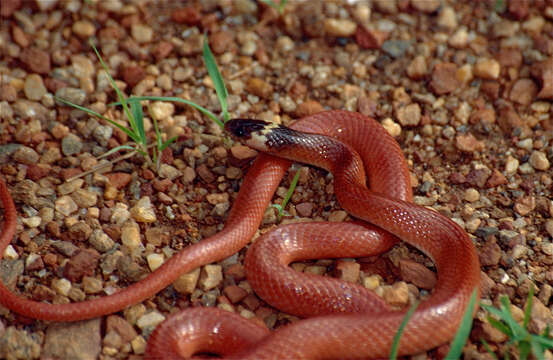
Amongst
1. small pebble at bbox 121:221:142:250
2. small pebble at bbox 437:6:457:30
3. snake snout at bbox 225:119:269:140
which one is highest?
small pebble at bbox 437:6:457:30

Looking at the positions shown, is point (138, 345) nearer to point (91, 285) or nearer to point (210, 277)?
point (91, 285)

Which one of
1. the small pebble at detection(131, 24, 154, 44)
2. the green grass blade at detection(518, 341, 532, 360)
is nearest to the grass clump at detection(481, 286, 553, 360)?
the green grass blade at detection(518, 341, 532, 360)

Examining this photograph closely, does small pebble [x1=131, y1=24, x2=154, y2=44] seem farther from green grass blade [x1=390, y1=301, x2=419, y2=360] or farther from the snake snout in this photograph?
green grass blade [x1=390, y1=301, x2=419, y2=360]

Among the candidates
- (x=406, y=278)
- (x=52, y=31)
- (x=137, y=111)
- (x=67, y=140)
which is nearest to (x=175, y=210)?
(x=137, y=111)

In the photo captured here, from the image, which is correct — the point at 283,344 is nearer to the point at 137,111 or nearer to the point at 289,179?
the point at 289,179

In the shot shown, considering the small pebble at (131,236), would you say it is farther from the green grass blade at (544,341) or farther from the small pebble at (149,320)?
the green grass blade at (544,341)

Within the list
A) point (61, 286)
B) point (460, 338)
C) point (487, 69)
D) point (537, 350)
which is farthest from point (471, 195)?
point (61, 286)
